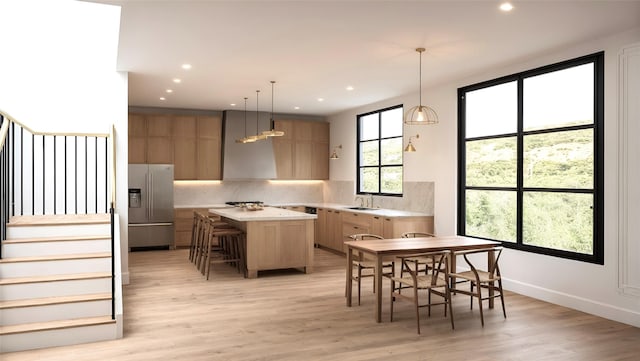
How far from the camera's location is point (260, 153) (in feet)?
34.8

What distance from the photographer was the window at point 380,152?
8961mm

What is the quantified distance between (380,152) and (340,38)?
458cm

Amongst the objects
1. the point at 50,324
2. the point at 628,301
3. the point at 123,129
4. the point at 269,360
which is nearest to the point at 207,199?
the point at 123,129

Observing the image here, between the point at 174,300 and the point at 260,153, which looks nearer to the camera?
the point at 174,300

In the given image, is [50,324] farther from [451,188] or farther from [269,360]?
[451,188]

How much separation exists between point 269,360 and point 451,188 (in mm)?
4355

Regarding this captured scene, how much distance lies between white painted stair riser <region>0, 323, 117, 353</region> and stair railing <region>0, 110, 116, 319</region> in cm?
258

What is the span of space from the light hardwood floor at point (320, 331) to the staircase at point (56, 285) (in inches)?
5.9

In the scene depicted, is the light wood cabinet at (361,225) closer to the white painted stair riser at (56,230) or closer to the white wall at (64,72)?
the white wall at (64,72)

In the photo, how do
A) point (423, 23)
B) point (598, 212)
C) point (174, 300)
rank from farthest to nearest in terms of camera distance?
1. point (174, 300)
2. point (598, 212)
3. point (423, 23)

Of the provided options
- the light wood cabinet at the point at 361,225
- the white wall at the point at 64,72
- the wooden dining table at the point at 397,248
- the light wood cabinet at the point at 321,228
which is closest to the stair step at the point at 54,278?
the white wall at the point at 64,72

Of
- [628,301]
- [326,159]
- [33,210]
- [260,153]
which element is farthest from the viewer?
[326,159]

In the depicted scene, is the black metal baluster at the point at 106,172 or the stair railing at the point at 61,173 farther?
the black metal baluster at the point at 106,172

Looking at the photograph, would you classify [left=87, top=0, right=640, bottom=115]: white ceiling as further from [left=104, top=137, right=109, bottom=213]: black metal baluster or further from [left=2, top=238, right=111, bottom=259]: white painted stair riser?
[left=2, top=238, right=111, bottom=259]: white painted stair riser
